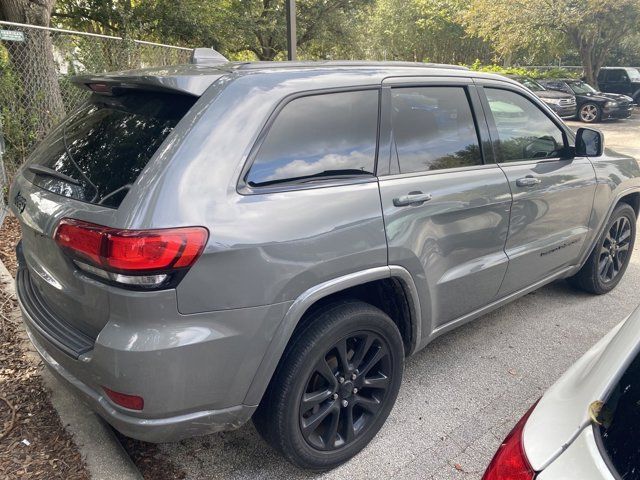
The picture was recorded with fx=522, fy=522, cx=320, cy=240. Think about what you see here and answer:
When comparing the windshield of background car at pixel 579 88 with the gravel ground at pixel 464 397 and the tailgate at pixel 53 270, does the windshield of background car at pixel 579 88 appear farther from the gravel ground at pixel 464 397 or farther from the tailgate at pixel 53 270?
the tailgate at pixel 53 270

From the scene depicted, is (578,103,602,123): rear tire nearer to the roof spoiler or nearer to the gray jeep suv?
the gray jeep suv

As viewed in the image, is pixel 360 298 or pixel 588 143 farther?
pixel 588 143

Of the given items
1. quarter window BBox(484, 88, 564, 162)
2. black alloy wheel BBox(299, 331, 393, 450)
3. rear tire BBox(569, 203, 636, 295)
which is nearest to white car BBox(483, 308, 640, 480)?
black alloy wheel BBox(299, 331, 393, 450)

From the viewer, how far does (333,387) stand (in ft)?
8.02

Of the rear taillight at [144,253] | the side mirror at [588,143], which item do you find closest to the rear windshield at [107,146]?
the rear taillight at [144,253]

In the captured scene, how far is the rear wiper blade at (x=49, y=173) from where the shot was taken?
7.39 ft

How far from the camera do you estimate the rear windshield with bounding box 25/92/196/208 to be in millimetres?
2082

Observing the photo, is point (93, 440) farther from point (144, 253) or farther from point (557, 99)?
point (557, 99)

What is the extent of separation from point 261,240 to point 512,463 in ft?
3.76

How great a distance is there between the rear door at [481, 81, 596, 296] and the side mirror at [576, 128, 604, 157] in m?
0.08

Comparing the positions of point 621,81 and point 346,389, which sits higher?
point 621,81

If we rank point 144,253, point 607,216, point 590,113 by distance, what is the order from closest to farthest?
1. point 144,253
2. point 607,216
3. point 590,113

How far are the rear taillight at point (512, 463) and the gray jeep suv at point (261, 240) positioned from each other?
3.19 ft

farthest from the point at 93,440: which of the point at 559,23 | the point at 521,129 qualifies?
the point at 559,23
